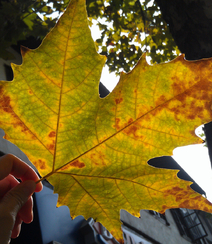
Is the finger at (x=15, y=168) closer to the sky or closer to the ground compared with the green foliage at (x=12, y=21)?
closer to the ground

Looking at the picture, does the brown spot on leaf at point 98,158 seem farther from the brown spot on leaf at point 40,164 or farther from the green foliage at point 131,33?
the green foliage at point 131,33

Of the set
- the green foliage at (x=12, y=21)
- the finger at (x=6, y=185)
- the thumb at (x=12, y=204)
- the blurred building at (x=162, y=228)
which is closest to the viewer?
the thumb at (x=12, y=204)

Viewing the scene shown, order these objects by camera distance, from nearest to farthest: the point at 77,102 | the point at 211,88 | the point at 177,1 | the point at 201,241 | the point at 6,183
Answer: the point at 211,88, the point at 77,102, the point at 6,183, the point at 177,1, the point at 201,241

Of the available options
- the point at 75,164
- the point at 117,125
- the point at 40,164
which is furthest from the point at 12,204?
the point at 117,125

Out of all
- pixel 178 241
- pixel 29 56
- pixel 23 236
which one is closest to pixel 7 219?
pixel 29 56

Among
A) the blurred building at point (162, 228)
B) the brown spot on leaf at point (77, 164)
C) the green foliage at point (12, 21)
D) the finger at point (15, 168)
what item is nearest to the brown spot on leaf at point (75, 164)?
the brown spot on leaf at point (77, 164)

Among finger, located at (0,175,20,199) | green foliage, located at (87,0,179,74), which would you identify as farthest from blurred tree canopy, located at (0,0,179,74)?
finger, located at (0,175,20,199)

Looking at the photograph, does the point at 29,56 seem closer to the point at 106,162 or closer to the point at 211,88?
the point at 106,162

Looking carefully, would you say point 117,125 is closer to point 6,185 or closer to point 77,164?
point 77,164

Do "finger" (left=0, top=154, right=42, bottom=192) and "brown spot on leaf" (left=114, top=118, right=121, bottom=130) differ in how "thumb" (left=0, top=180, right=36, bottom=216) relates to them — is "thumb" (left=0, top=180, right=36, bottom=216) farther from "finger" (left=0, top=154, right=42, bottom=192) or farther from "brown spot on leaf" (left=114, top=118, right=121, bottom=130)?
"brown spot on leaf" (left=114, top=118, right=121, bottom=130)
